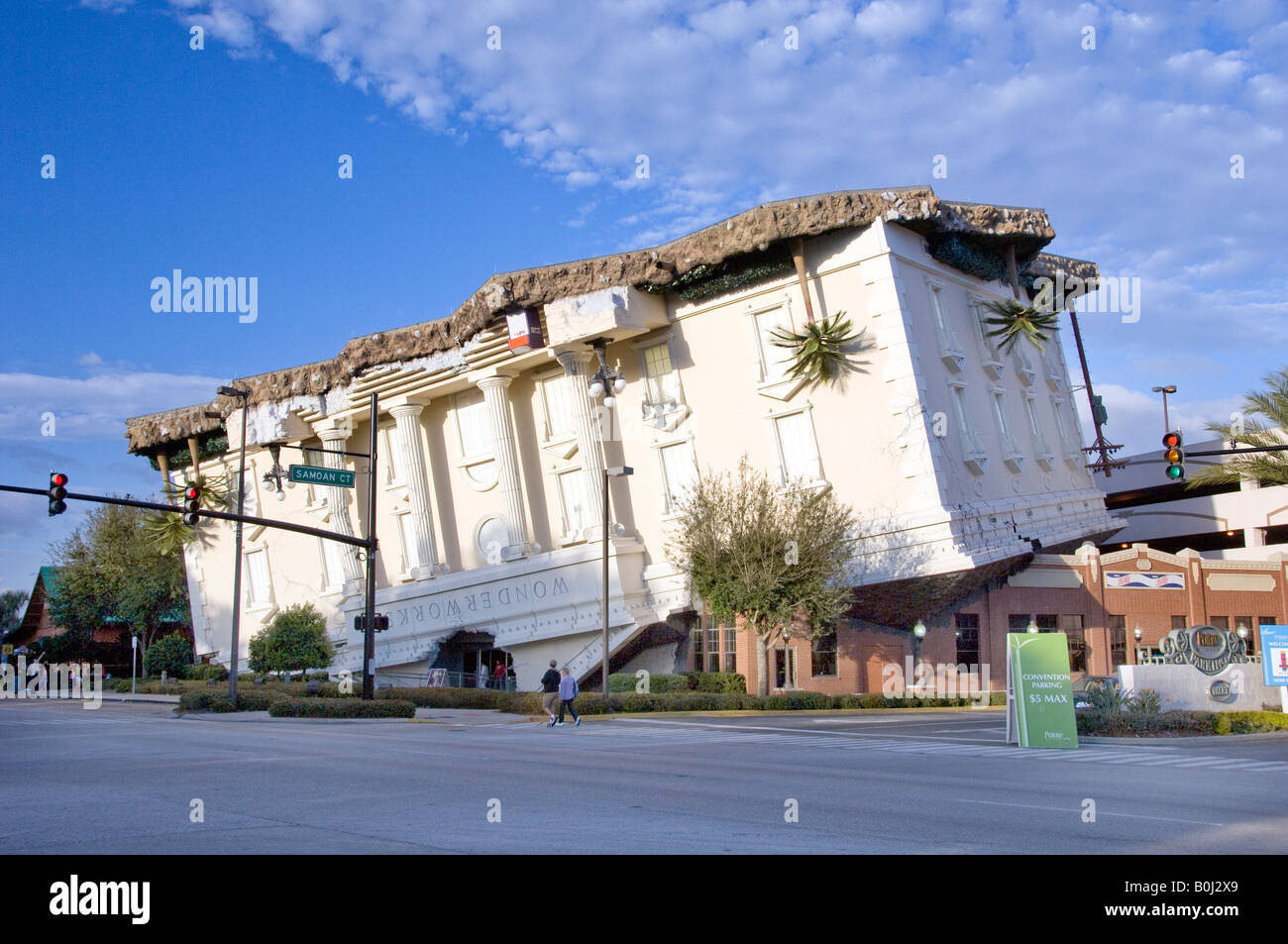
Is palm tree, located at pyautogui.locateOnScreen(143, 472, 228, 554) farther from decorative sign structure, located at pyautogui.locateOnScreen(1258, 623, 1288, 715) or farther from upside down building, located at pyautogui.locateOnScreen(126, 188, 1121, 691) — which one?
decorative sign structure, located at pyautogui.locateOnScreen(1258, 623, 1288, 715)

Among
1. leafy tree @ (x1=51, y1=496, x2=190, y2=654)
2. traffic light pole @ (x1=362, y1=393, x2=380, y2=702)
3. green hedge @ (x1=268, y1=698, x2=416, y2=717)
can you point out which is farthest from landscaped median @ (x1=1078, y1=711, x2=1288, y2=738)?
leafy tree @ (x1=51, y1=496, x2=190, y2=654)

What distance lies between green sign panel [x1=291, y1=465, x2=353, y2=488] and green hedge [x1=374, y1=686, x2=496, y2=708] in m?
9.23

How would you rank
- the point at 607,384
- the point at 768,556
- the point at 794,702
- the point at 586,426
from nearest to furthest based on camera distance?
the point at 794,702
the point at 607,384
the point at 768,556
the point at 586,426

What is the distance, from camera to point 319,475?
95.3ft

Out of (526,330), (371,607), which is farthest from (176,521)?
(371,607)

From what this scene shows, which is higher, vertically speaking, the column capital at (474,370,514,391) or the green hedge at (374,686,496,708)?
the column capital at (474,370,514,391)

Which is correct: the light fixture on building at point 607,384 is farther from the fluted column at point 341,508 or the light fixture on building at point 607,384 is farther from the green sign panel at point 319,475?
the fluted column at point 341,508

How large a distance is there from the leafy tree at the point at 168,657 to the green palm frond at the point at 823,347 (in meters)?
38.3

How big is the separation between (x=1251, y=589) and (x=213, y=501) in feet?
155

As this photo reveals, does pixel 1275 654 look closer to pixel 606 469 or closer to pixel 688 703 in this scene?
pixel 688 703

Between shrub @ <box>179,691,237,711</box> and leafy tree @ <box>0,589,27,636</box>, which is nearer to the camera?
shrub @ <box>179,691,237,711</box>

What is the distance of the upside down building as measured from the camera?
117ft

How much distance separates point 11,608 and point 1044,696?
345 feet

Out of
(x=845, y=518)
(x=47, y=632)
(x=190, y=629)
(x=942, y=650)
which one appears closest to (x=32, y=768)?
(x=845, y=518)
